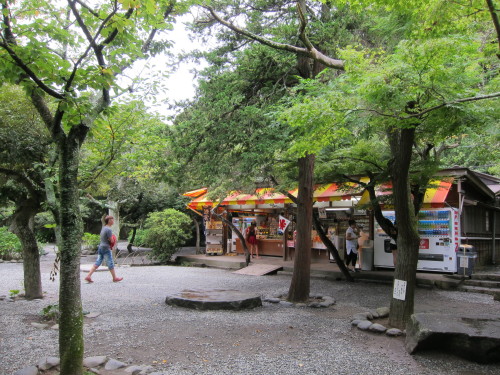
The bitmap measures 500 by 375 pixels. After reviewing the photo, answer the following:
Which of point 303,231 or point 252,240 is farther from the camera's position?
point 252,240

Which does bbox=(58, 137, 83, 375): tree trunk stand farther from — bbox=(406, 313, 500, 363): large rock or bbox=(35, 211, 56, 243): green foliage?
bbox=(35, 211, 56, 243): green foliage

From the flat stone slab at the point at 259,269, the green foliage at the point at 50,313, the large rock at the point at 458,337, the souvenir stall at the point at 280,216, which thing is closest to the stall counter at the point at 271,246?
the souvenir stall at the point at 280,216

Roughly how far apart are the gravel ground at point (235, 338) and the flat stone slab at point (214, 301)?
20 cm

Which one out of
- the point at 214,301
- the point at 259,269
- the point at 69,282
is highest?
the point at 69,282

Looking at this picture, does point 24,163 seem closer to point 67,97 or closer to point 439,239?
point 67,97

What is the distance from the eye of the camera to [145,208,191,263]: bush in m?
16.8

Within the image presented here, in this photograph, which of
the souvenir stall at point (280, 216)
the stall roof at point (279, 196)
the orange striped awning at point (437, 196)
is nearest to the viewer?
the orange striped awning at point (437, 196)

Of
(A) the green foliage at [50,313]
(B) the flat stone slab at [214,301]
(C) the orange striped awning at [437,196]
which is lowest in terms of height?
(B) the flat stone slab at [214,301]

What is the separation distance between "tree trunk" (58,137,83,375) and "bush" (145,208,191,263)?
12597 millimetres

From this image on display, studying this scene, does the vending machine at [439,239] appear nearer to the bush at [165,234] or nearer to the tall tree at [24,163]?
the bush at [165,234]

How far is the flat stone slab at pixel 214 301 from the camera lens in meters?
7.91

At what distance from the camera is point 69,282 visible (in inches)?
162

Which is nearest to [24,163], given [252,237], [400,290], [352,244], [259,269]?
[400,290]

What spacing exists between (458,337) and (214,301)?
14.8ft
